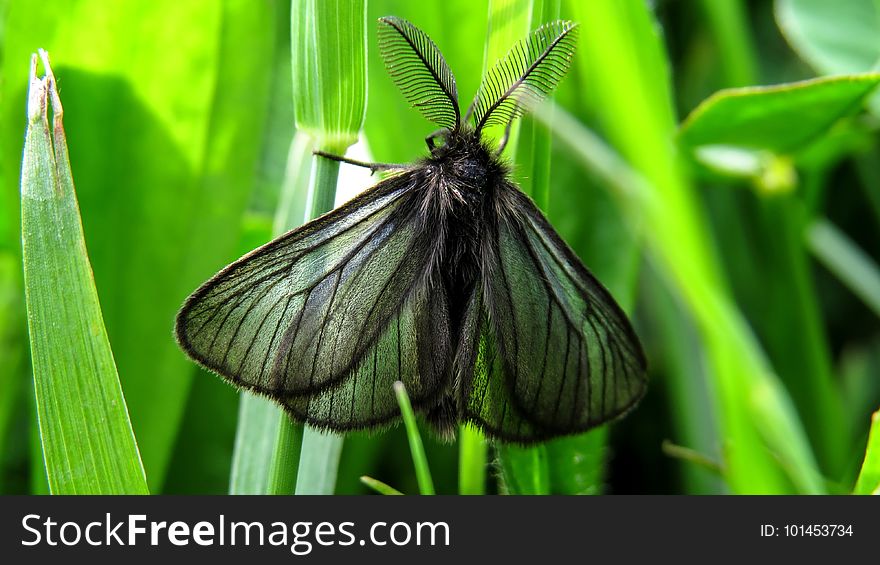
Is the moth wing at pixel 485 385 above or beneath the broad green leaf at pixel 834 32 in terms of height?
beneath

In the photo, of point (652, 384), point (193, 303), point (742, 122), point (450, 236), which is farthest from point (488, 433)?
point (652, 384)

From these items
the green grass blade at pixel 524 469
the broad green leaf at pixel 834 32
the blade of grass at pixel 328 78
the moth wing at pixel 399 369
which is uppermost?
the broad green leaf at pixel 834 32

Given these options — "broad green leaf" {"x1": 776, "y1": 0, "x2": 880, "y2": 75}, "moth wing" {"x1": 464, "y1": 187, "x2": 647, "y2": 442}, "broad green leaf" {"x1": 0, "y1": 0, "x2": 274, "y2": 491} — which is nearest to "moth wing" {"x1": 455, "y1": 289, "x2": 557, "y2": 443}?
"moth wing" {"x1": 464, "y1": 187, "x2": 647, "y2": 442}

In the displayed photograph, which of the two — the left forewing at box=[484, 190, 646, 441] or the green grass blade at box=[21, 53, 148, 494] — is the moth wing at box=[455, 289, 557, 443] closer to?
the left forewing at box=[484, 190, 646, 441]

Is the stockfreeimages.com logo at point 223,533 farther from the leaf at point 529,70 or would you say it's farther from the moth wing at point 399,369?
the leaf at point 529,70

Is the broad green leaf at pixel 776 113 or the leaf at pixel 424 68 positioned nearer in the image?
the leaf at pixel 424 68

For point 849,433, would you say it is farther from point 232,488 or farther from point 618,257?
point 232,488

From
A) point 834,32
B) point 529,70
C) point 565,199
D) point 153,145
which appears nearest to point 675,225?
point 529,70

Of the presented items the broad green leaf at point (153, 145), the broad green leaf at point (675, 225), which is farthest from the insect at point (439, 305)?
the broad green leaf at point (153, 145)
